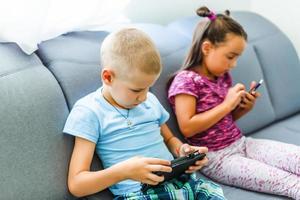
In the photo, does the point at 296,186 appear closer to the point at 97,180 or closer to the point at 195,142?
the point at 195,142

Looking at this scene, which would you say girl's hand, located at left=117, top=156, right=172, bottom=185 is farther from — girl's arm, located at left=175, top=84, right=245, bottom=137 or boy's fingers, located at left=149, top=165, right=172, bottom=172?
girl's arm, located at left=175, top=84, right=245, bottom=137

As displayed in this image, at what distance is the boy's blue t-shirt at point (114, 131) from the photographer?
4.29ft

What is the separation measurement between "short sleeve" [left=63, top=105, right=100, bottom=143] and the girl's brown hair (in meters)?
0.44

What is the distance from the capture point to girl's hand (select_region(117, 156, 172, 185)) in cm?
121

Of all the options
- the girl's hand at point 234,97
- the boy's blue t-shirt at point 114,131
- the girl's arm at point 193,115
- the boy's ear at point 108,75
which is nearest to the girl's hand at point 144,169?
the boy's blue t-shirt at point 114,131

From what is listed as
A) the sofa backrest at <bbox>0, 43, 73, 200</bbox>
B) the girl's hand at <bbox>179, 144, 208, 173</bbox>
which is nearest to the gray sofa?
the sofa backrest at <bbox>0, 43, 73, 200</bbox>

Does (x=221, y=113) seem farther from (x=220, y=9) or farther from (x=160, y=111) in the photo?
(x=220, y=9)

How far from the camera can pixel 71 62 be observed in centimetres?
146

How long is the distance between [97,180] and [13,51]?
1.60 feet

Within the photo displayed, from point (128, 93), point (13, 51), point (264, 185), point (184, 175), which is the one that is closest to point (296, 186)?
point (264, 185)

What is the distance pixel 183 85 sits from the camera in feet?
5.23

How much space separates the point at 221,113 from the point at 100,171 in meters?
0.53

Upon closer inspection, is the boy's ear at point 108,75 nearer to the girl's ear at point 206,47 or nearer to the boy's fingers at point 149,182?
the boy's fingers at point 149,182

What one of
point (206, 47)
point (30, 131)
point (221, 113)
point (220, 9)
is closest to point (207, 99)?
point (221, 113)
